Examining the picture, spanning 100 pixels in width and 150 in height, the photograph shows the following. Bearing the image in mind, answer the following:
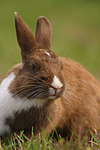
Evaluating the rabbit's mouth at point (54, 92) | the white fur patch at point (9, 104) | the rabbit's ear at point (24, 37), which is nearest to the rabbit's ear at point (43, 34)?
the rabbit's ear at point (24, 37)

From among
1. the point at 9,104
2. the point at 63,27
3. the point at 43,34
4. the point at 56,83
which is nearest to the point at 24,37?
the point at 43,34

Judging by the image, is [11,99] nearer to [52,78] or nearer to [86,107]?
[52,78]

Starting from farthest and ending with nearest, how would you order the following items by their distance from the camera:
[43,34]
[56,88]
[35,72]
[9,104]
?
1. [43,34]
2. [9,104]
3. [35,72]
4. [56,88]

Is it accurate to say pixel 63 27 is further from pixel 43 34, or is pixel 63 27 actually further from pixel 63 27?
pixel 43 34

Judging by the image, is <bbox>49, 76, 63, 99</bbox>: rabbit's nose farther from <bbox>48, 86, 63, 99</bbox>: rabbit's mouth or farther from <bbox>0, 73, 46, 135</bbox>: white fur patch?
<bbox>0, 73, 46, 135</bbox>: white fur patch

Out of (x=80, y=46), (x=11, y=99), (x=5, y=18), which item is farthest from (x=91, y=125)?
(x=5, y=18)

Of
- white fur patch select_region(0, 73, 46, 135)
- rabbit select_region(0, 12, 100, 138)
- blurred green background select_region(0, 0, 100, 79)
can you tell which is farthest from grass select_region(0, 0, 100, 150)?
rabbit select_region(0, 12, 100, 138)
